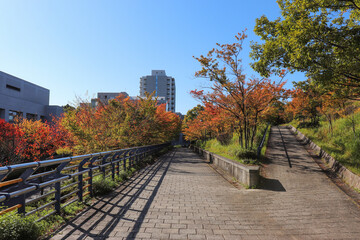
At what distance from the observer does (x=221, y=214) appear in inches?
181

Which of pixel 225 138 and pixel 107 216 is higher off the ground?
pixel 225 138

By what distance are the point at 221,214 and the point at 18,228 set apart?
11.7 ft

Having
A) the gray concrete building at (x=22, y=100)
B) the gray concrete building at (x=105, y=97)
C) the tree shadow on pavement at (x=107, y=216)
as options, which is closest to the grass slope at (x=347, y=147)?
the tree shadow on pavement at (x=107, y=216)

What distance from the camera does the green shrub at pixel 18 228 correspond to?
2.72 meters

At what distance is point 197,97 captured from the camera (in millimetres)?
12953

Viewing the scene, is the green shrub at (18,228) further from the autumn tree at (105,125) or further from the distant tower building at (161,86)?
the distant tower building at (161,86)

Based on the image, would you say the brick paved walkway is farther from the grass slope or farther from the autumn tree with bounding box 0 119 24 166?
the autumn tree with bounding box 0 119 24 166

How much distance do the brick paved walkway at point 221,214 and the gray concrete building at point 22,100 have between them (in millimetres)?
33148

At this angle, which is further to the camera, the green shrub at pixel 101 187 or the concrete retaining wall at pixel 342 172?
the concrete retaining wall at pixel 342 172

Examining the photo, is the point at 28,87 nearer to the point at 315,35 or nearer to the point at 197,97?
the point at 197,97

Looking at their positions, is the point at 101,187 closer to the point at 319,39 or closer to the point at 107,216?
the point at 107,216

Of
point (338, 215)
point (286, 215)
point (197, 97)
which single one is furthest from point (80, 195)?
point (197, 97)

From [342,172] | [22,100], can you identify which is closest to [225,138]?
[342,172]

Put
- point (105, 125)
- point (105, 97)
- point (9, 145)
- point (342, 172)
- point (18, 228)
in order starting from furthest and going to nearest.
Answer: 1. point (105, 97)
2. point (9, 145)
3. point (105, 125)
4. point (342, 172)
5. point (18, 228)
